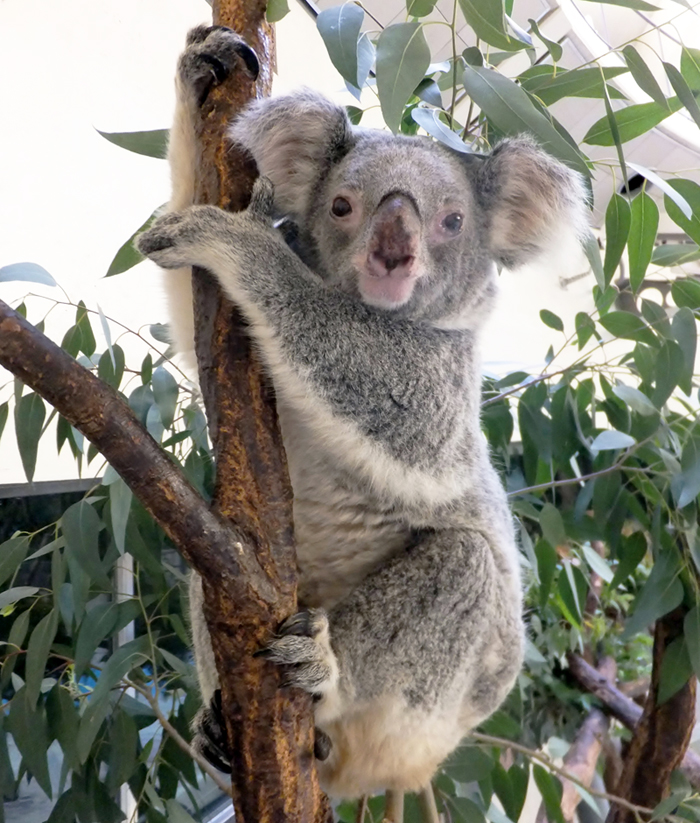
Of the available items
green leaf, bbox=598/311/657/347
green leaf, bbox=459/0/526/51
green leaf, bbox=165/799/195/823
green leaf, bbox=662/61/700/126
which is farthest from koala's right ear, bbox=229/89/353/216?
green leaf, bbox=165/799/195/823

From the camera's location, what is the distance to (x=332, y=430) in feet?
3.89

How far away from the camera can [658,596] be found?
1.82 m

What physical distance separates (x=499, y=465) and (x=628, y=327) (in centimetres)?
65

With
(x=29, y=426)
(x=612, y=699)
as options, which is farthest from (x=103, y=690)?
(x=612, y=699)

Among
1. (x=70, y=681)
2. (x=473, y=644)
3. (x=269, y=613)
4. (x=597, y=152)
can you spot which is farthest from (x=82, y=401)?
(x=597, y=152)

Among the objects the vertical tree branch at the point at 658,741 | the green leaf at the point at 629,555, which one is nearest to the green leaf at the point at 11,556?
the green leaf at the point at 629,555

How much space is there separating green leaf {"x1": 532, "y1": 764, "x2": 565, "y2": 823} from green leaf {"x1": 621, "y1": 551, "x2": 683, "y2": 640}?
459 millimetres

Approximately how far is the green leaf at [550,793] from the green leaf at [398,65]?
170cm

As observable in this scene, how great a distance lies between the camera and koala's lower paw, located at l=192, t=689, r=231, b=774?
4.04ft

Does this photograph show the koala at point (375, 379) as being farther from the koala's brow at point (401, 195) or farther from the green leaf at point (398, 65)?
the green leaf at point (398, 65)

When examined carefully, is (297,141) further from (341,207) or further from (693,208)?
(693,208)

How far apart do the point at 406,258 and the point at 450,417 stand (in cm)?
31

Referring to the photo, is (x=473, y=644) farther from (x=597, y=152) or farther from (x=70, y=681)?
(x=597, y=152)

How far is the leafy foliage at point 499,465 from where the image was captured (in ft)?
3.88
